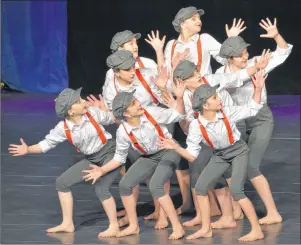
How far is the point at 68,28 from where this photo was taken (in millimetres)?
14086

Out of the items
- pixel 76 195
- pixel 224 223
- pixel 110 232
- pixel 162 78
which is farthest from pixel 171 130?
pixel 76 195

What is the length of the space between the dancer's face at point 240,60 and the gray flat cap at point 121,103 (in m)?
0.83

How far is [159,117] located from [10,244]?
1.31 metres

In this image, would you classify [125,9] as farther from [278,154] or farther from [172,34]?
[278,154]

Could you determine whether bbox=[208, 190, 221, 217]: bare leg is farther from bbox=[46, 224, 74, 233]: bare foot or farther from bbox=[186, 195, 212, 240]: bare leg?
bbox=[46, 224, 74, 233]: bare foot

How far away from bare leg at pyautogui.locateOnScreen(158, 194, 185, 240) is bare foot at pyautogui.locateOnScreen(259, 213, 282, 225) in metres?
0.67

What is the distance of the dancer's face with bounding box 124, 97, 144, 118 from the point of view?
316 inches

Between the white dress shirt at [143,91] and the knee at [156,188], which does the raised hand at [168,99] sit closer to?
the white dress shirt at [143,91]

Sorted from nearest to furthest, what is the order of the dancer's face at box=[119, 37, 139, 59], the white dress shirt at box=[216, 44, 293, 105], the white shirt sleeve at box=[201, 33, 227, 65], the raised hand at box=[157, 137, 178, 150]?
the raised hand at box=[157, 137, 178, 150]
the white dress shirt at box=[216, 44, 293, 105]
the dancer's face at box=[119, 37, 139, 59]
the white shirt sleeve at box=[201, 33, 227, 65]

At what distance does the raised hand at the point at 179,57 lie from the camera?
8.59 meters

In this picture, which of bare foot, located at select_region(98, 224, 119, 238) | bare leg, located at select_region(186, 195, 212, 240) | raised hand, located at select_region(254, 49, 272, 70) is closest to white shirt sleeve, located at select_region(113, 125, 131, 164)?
bare foot, located at select_region(98, 224, 119, 238)

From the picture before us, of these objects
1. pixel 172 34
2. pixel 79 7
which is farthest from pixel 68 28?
pixel 172 34

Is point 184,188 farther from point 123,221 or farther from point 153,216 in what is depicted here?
point 123,221

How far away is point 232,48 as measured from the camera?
27.6 ft
